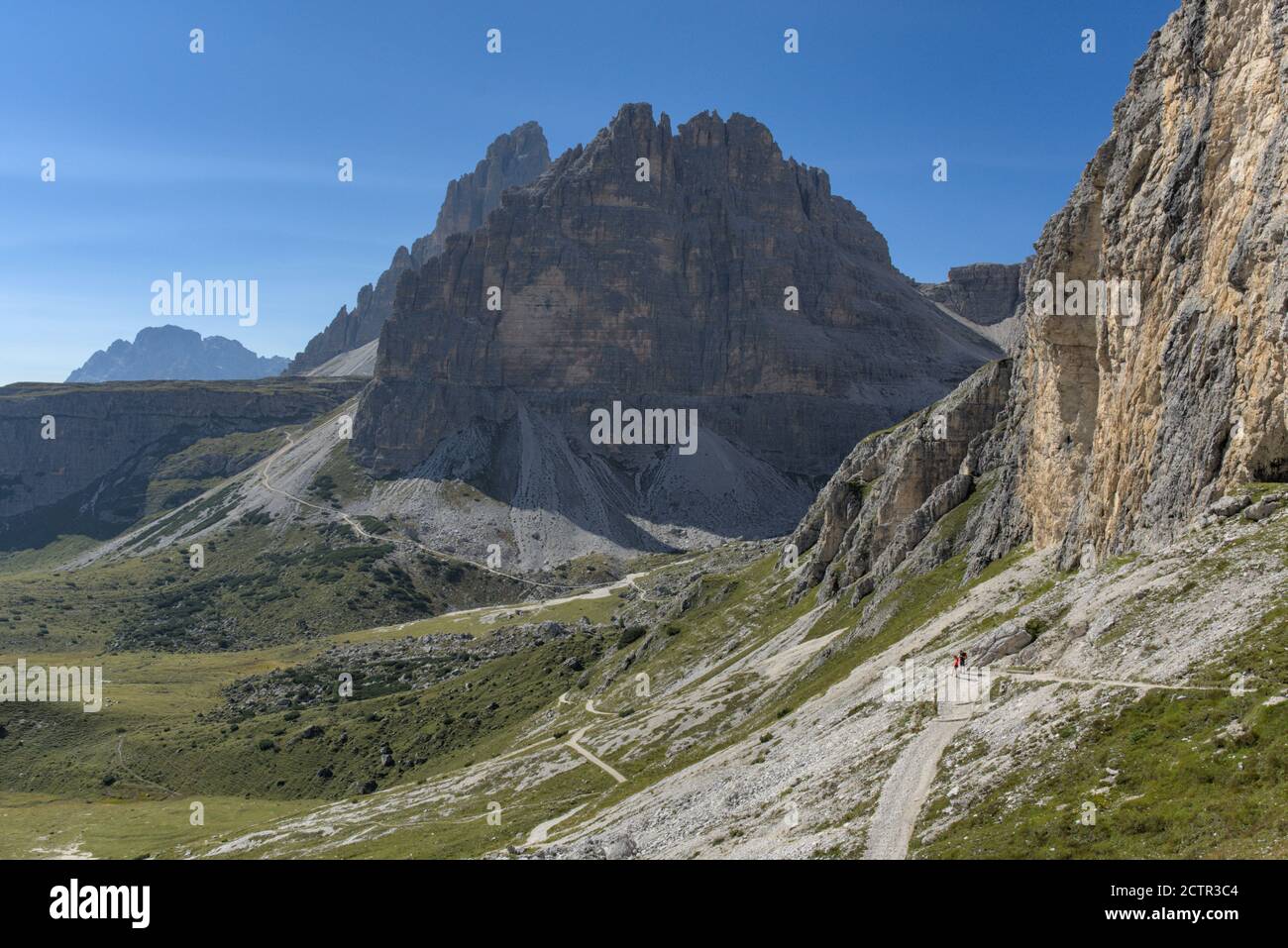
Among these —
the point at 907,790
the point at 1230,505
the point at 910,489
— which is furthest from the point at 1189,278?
the point at 910,489

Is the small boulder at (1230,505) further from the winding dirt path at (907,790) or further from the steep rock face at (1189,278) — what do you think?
the winding dirt path at (907,790)

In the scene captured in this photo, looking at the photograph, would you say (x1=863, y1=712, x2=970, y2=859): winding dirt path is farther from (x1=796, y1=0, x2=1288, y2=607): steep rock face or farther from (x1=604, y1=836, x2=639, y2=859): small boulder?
(x1=796, y1=0, x2=1288, y2=607): steep rock face

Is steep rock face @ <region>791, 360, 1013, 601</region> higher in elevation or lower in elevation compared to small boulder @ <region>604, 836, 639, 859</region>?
higher

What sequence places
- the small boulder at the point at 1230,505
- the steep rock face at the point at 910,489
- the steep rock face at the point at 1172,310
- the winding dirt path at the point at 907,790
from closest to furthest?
1. the winding dirt path at the point at 907,790
2. the small boulder at the point at 1230,505
3. the steep rock face at the point at 1172,310
4. the steep rock face at the point at 910,489

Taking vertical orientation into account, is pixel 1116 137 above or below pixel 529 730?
above

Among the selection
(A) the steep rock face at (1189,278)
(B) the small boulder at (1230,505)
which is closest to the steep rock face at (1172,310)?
(A) the steep rock face at (1189,278)

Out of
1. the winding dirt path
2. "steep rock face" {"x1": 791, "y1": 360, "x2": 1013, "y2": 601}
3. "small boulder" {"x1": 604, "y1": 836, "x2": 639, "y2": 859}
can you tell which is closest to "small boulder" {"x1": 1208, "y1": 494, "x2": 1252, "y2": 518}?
the winding dirt path
